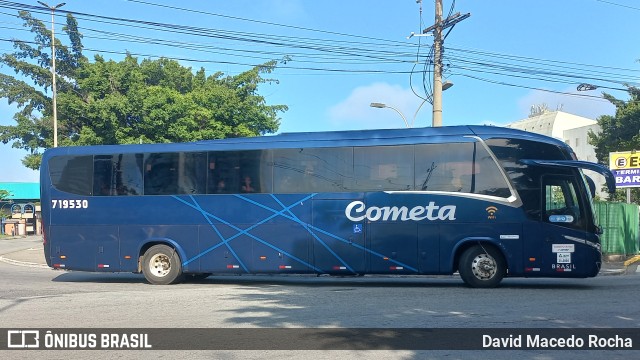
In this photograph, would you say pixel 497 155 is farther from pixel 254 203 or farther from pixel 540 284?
pixel 254 203

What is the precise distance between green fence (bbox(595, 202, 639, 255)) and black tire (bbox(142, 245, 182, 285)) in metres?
14.4

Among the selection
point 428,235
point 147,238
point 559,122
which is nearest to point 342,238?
point 428,235

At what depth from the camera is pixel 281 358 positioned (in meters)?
6.52

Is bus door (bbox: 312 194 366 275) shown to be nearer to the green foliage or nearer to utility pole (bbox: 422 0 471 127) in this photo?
utility pole (bbox: 422 0 471 127)

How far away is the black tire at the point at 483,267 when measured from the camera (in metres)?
12.5

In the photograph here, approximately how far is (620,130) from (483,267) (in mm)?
35256

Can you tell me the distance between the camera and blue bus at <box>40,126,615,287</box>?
40.7 ft

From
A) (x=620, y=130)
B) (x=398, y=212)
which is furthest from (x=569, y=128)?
(x=398, y=212)

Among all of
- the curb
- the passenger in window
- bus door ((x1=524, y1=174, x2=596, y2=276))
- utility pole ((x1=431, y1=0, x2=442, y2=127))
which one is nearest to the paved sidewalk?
the curb

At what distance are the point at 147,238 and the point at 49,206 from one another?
2795mm

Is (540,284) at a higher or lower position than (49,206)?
lower

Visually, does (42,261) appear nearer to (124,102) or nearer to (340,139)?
(124,102)

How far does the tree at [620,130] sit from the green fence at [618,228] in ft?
66.9

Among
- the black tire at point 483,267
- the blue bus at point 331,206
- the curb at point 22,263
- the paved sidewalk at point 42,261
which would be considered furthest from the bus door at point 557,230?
the curb at point 22,263
